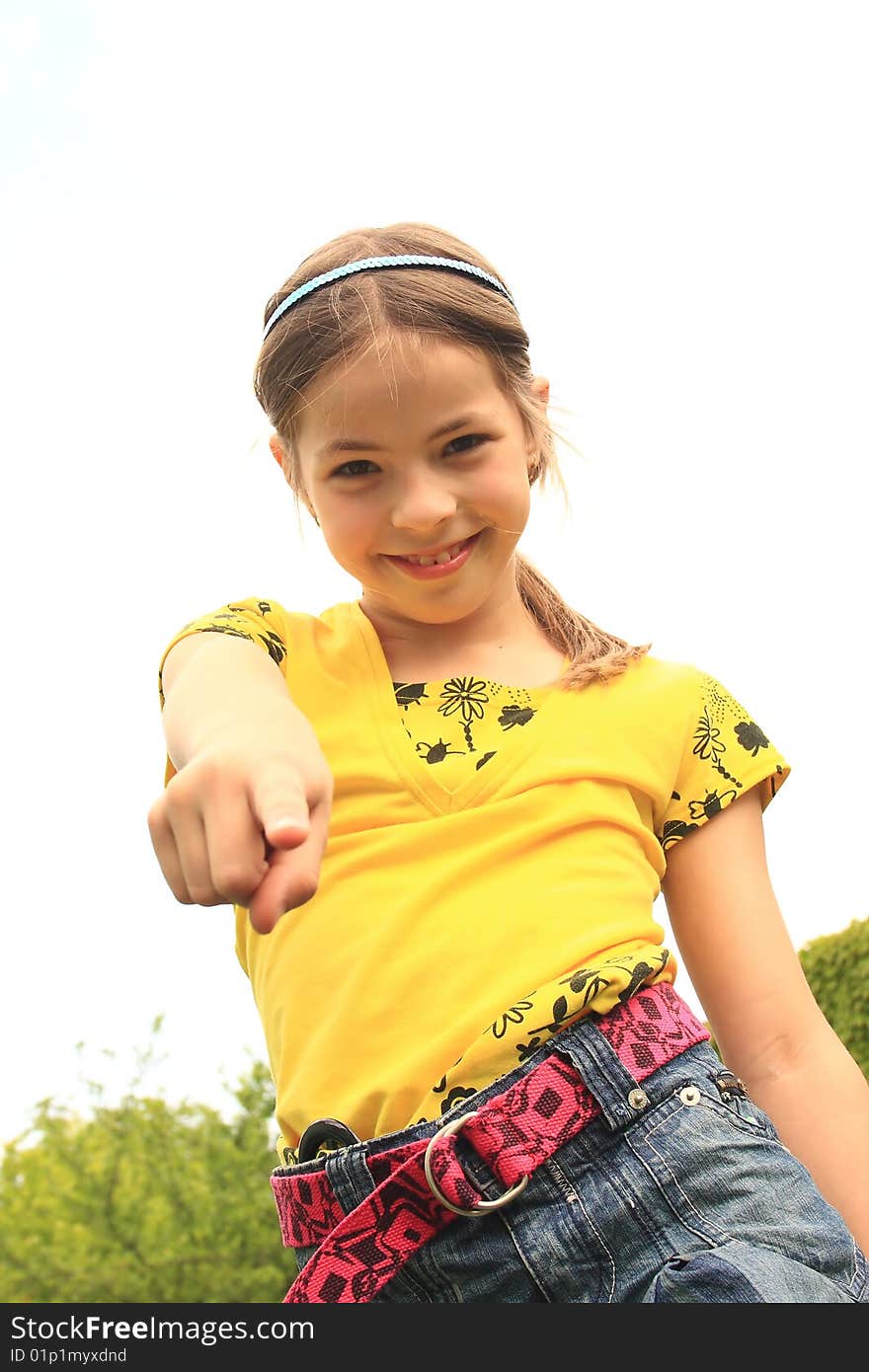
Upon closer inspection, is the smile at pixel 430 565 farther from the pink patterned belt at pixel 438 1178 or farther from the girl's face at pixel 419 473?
the pink patterned belt at pixel 438 1178

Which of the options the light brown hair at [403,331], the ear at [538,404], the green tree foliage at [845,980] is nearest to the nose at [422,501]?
the light brown hair at [403,331]

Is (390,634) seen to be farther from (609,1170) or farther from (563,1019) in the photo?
(609,1170)

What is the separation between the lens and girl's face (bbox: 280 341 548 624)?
6.37 ft

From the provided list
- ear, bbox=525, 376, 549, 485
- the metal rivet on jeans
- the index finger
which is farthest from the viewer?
ear, bbox=525, 376, 549, 485

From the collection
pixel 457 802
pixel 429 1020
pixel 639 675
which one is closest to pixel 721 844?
pixel 639 675

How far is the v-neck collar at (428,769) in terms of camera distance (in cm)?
192

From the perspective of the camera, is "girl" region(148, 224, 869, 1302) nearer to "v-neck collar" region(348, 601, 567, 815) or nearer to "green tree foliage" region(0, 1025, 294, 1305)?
"v-neck collar" region(348, 601, 567, 815)

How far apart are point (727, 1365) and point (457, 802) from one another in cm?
79

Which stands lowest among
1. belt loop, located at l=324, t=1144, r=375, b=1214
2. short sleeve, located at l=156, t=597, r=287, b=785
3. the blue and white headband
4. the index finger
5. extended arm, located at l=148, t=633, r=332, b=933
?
belt loop, located at l=324, t=1144, r=375, b=1214

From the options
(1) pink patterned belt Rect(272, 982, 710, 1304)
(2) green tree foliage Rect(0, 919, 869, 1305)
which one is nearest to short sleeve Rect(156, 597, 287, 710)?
(1) pink patterned belt Rect(272, 982, 710, 1304)

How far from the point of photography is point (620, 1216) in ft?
5.33

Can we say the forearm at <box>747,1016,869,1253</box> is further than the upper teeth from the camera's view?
No

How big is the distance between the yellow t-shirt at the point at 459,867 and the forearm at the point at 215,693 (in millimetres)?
71

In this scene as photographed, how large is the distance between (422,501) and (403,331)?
0.26 m
